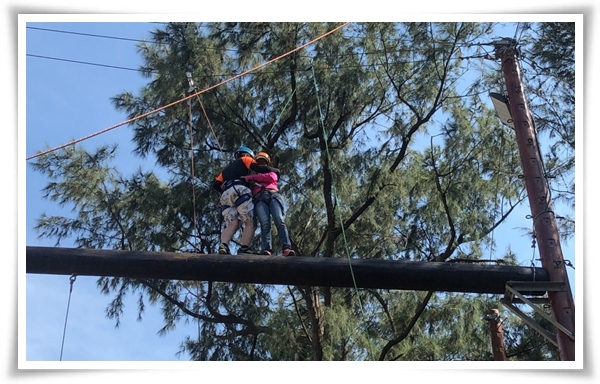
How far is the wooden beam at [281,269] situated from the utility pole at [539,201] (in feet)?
0.57

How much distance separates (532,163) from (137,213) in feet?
21.9

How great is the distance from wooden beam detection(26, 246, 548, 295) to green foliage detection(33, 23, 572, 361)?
4.43m

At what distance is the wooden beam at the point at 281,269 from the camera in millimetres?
7336

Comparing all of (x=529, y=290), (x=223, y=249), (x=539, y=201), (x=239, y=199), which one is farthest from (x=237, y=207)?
(x=529, y=290)

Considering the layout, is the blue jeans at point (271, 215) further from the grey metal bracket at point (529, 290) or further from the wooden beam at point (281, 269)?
the grey metal bracket at point (529, 290)

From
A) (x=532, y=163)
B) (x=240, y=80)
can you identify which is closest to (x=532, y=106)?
(x=532, y=163)

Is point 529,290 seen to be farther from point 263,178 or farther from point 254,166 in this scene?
point 254,166

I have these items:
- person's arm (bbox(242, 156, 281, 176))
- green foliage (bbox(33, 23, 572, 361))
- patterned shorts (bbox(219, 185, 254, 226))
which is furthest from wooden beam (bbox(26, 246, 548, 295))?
green foliage (bbox(33, 23, 572, 361))

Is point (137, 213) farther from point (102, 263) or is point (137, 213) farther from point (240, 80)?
point (102, 263)

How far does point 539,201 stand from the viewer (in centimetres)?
759

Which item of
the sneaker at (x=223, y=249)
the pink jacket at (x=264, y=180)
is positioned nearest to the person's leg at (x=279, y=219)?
the pink jacket at (x=264, y=180)

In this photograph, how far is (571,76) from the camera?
419 inches

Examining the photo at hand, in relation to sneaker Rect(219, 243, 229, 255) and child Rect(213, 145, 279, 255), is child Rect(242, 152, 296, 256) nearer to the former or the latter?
child Rect(213, 145, 279, 255)

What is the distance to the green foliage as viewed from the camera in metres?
12.3
